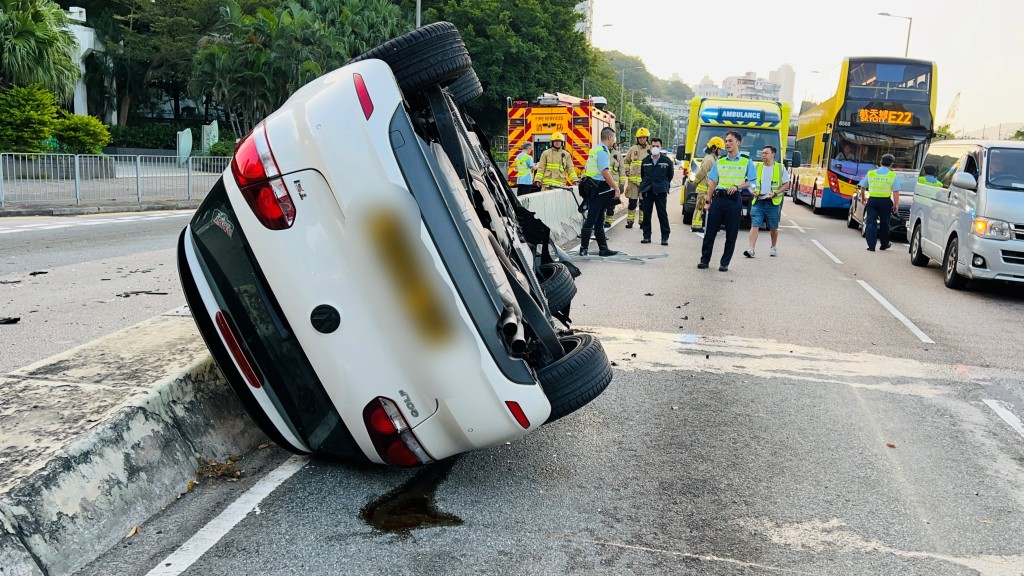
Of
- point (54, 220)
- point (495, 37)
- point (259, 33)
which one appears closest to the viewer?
point (54, 220)

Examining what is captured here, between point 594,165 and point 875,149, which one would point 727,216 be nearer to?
point 594,165

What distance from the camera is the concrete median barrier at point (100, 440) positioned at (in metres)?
3.11

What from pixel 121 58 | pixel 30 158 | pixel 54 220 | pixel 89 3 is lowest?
pixel 54 220

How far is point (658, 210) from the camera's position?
15219 millimetres

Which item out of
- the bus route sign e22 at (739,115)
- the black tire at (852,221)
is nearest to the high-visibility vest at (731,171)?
the black tire at (852,221)

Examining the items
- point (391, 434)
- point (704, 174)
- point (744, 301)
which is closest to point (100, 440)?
point (391, 434)

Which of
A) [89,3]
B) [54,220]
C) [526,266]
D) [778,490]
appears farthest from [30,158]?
[89,3]

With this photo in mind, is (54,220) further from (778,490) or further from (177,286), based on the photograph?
(778,490)

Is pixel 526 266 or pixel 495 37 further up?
pixel 495 37

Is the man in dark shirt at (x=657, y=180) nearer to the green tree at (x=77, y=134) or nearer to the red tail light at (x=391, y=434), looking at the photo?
the red tail light at (x=391, y=434)

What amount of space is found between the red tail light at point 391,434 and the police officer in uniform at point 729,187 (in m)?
8.84

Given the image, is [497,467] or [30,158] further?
[30,158]

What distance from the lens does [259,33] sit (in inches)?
1476

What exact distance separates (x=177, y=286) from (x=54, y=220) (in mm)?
9251
